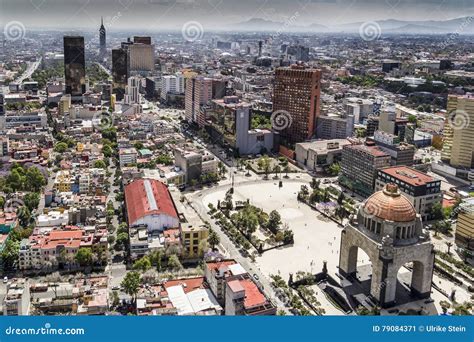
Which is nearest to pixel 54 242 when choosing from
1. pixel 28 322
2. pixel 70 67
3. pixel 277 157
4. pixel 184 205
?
pixel 184 205

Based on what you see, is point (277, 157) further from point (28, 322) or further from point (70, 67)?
point (28, 322)

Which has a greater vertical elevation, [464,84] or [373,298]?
[464,84]

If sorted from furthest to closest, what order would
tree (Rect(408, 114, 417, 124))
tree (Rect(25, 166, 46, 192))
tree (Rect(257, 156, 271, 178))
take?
tree (Rect(408, 114, 417, 124))
tree (Rect(257, 156, 271, 178))
tree (Rect(25, 166, 46, 192))

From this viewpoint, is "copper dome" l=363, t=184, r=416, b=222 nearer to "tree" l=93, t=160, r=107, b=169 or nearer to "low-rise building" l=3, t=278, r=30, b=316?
"low-rise building" l=3, t=278, r=30, b=316

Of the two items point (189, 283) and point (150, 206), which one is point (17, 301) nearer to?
point (189, 283)
